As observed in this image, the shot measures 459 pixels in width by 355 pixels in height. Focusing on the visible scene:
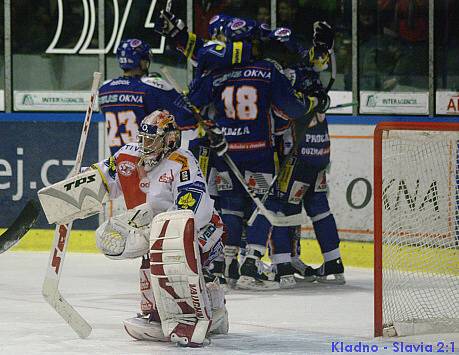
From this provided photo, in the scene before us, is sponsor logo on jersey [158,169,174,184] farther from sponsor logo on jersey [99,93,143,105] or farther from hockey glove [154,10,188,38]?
hockey glove [154,10,188,38]

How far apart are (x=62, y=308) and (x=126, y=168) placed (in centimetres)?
67

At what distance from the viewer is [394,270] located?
21.4 ft

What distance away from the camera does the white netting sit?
6.29 m

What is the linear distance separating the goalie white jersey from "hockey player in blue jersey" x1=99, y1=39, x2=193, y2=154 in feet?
6.74

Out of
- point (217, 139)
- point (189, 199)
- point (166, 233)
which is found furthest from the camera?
point (217, 139)

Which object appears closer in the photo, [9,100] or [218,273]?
[218,273]

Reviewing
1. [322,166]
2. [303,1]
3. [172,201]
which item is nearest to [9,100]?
[303,1]

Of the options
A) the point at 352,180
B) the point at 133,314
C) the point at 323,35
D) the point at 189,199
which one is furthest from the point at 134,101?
the point at 189,199

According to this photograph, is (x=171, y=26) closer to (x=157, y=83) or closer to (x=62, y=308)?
(x=157, y=83)

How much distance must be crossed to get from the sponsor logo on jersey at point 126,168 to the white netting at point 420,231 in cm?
111

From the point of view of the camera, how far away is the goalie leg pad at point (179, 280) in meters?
5.67

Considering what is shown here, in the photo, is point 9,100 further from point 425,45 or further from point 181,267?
point 181,267

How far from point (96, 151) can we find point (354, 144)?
6.14ft

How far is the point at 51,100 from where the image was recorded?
33.8ft
